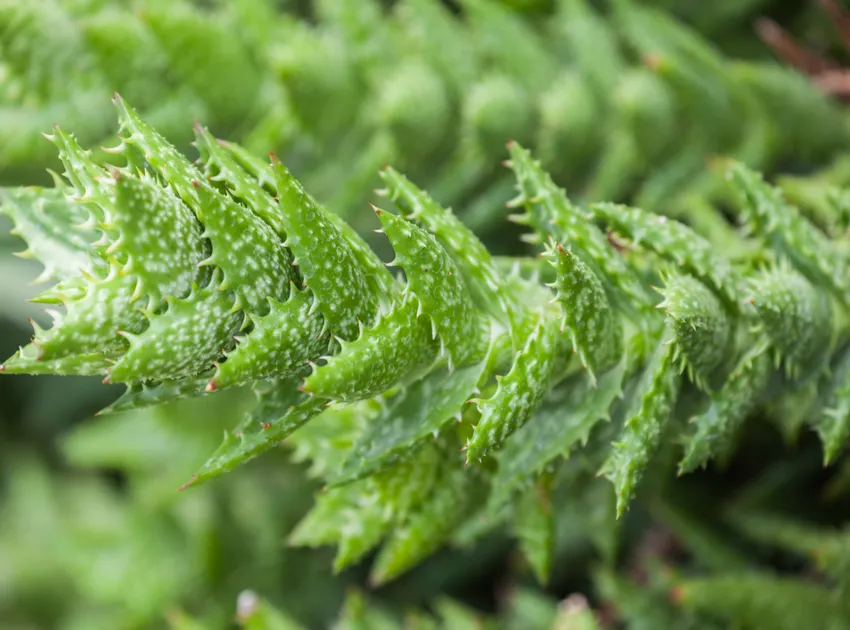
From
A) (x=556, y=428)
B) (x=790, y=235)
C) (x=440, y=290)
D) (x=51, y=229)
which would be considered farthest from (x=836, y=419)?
(x=51, y=229)

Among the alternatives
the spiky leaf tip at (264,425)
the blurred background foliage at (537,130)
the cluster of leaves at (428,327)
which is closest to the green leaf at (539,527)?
the cluster of leaves at (428,327)

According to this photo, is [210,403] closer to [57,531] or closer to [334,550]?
[334,550]

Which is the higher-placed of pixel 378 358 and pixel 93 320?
pixel 93 320

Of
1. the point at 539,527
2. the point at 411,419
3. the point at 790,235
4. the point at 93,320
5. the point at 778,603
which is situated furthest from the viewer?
the point at 778,603

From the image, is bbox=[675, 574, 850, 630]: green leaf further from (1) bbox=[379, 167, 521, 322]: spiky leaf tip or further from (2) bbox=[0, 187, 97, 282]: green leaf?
(2) bbox=[0, 187, 97, 282]: green leaf

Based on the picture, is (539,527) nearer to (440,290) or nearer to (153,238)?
(440,290)

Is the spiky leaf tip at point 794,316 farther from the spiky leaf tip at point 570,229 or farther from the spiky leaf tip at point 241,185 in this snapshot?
the spiky leaf tip at point 241,185

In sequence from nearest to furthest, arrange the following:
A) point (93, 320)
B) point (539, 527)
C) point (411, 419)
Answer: point (93, 320) < point (411, 419) < point (539, 527)

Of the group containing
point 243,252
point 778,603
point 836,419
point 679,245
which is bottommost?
point 778,603

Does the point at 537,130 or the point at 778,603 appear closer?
the point at 778,603
